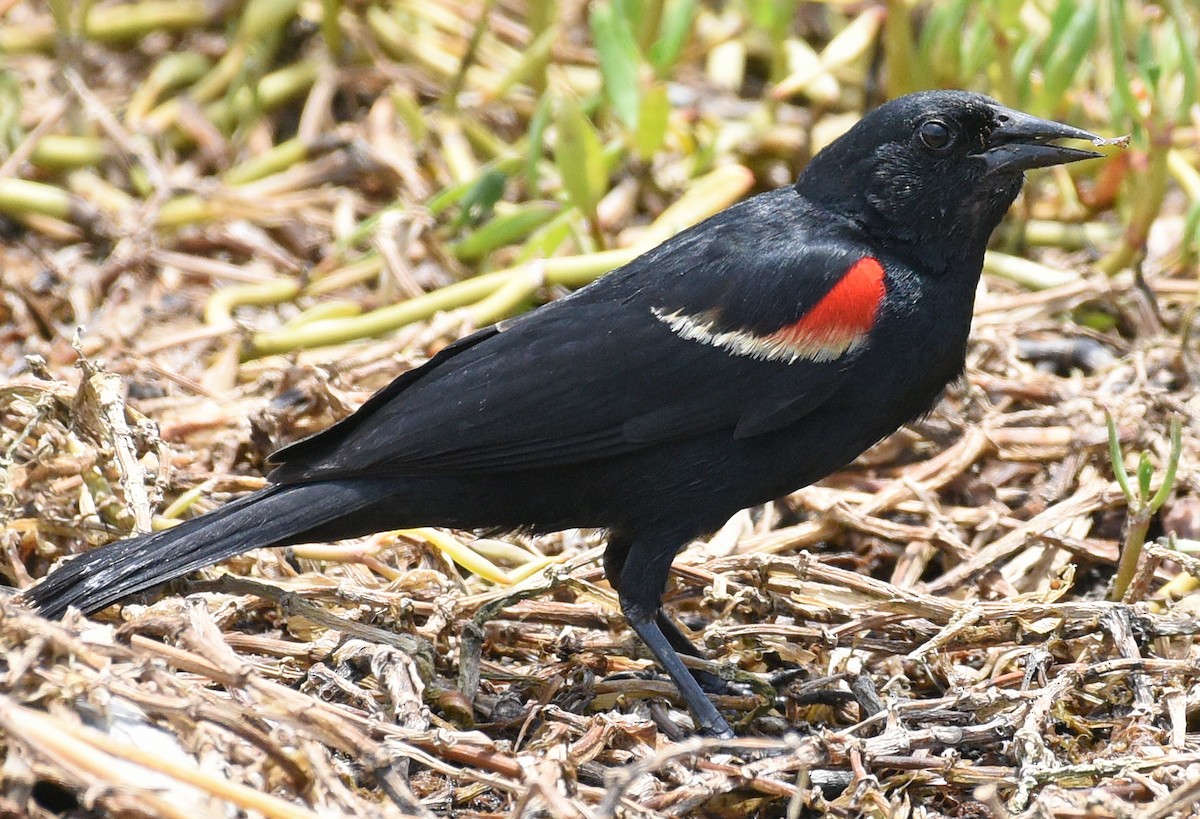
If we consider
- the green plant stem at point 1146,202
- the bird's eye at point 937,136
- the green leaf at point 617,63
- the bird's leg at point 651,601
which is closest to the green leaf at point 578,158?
the green leaf at point 617,63

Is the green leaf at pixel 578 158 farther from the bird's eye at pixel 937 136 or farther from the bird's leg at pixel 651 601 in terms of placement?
the bird's leg at pixel 651 601

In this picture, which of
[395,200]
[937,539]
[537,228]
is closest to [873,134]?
[937,539]

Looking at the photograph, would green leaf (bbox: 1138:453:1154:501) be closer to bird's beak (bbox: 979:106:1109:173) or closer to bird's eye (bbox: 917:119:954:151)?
bird's beak (bbox: 979:106:1109:173)

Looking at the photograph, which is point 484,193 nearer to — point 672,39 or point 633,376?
point 672,39

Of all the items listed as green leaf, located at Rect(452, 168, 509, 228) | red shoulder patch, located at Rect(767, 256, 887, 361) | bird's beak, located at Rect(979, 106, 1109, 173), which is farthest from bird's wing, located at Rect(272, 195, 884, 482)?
green leaf, located at Rect(452, 168, 509, 228)

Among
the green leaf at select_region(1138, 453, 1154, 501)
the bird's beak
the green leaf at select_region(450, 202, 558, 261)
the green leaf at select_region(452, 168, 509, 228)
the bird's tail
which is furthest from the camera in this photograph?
the green leaf at select_region(452, 168, 509, 228)
